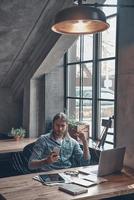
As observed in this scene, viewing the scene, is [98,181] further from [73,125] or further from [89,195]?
[73,125]

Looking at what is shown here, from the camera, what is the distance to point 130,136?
11.5 ft

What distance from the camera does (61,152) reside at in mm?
3836

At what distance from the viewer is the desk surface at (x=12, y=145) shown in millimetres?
4945

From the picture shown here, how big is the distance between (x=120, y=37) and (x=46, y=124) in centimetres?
270

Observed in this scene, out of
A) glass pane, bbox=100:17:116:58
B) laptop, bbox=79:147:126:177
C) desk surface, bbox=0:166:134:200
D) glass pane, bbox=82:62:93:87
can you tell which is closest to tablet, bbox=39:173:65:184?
desk surface, bbox=0:166:134:200

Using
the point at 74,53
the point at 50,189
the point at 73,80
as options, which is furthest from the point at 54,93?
the point at 50,189

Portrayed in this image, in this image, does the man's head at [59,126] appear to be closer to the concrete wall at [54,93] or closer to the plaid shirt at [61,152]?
the plaid shirt at [61,152]

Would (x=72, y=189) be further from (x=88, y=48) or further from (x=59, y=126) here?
(x=88, y=48)

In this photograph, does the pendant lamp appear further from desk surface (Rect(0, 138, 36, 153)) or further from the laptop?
desk surface (Rect(0, 138, 36, 153))

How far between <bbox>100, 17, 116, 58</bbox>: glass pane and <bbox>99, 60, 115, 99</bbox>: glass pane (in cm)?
12

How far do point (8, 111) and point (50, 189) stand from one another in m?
4.10

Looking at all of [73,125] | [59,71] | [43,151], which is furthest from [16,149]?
[59,71]

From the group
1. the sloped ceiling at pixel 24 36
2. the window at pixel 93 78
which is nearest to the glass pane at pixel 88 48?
the window at pixel 93 78

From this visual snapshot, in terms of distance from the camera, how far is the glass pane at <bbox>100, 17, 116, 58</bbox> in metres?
4.82
